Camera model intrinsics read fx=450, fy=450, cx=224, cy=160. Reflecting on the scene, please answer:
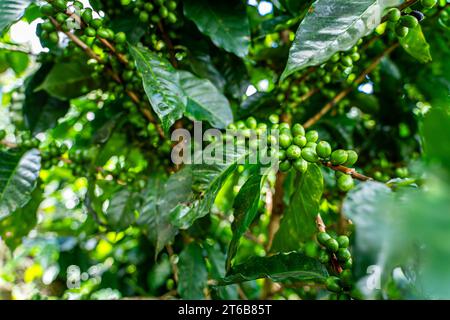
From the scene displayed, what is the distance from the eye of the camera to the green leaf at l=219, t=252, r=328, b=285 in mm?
858

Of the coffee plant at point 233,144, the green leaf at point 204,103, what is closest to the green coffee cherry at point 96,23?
the coffee plant at point 233,144

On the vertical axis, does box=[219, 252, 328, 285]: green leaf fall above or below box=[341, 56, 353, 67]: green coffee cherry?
below

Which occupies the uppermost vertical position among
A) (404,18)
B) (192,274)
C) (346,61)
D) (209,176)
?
(404,18)

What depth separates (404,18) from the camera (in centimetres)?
93

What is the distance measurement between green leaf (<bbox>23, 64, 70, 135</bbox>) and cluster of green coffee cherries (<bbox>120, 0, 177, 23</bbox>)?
48 cm

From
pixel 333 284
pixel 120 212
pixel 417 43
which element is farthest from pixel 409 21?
pixel 120 212

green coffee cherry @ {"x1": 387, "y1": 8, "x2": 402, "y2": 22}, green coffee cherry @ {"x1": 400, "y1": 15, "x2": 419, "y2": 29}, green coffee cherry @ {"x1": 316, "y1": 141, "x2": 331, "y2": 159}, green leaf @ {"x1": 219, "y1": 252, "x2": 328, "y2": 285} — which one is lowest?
green leaf @ {"x1": 219, "y1": 252, "x2": 328, "y2": 285}

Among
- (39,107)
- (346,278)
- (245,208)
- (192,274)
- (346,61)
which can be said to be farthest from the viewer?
(39,107)

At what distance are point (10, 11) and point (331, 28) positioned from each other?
2.55 ft

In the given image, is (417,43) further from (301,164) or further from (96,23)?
(96,23)

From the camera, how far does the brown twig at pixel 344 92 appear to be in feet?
5.32

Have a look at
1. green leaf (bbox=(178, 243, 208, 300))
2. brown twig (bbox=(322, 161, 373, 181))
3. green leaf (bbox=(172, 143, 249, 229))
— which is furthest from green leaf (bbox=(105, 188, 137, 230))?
brown twig (bbox=(322, 161, 373, 181))

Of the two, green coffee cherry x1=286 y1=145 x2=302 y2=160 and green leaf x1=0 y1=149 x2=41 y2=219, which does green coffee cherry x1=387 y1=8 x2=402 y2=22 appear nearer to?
green coffee cherry x1=286 y1=145 x2=302 y2=160

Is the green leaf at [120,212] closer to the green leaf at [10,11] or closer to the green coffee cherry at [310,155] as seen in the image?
the green leaf at [10,11]
